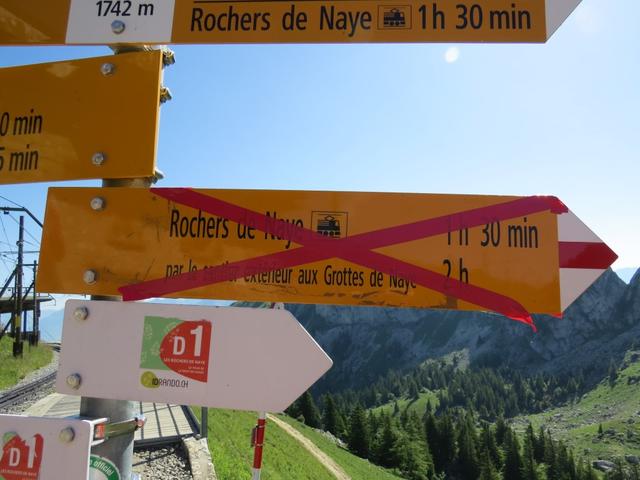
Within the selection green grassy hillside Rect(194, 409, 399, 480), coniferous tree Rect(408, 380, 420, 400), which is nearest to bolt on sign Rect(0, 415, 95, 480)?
green grassy hillside Rect(194, 409, 399, 480)

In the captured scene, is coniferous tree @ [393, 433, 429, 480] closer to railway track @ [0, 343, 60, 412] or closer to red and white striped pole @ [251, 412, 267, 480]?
railway track @ [0, 343, 60, 412]

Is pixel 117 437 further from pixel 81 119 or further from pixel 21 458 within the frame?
pixel 81 119

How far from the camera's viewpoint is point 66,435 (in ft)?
7.55

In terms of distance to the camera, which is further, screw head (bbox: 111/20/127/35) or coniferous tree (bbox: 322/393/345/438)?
coniferous tree (bbox: 322/393/345/438)

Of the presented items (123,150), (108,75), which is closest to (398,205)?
(123,150)

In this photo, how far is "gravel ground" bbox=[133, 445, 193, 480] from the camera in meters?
10.9

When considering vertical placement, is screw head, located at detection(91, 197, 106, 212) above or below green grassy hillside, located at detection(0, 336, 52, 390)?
above

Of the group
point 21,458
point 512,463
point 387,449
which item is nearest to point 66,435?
point 21,458

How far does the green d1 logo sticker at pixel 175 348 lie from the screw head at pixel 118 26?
1966 millimetres

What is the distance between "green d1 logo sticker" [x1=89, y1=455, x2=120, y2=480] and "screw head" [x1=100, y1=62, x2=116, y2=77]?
238 centimetres

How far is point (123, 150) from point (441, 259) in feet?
6.90

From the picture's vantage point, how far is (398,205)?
2.61 metres

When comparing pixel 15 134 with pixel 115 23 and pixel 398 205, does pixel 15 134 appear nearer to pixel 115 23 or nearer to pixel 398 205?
pixel 115 23

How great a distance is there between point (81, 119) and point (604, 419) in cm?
19541
